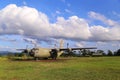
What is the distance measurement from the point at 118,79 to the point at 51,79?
18.1ft

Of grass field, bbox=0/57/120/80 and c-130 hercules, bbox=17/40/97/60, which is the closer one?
grass field, bbox=0/57/120/80

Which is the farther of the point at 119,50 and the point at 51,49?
the point at 119,50

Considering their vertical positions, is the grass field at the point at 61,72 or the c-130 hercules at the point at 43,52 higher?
the c-130 hercules at the point at 43,52

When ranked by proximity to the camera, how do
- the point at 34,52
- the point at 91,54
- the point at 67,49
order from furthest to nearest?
the point at 91,54, the point at 67,49, the point at 34,52

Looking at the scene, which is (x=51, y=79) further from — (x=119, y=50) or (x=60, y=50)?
(x=119, y=50)

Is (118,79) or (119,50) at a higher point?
(119,50)

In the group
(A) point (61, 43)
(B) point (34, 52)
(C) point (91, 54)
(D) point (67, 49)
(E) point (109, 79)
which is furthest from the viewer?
(C) point (91, 54)

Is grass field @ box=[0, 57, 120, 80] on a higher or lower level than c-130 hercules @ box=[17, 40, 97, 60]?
lower

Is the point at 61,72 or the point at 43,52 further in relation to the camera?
the point at 43,52

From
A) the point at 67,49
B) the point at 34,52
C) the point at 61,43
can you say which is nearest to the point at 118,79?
the point at 34,52

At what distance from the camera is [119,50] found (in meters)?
112

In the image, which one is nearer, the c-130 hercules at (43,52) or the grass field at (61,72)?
the grass field at (61,72)

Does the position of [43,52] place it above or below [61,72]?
above

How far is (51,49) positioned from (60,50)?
8.83ft
